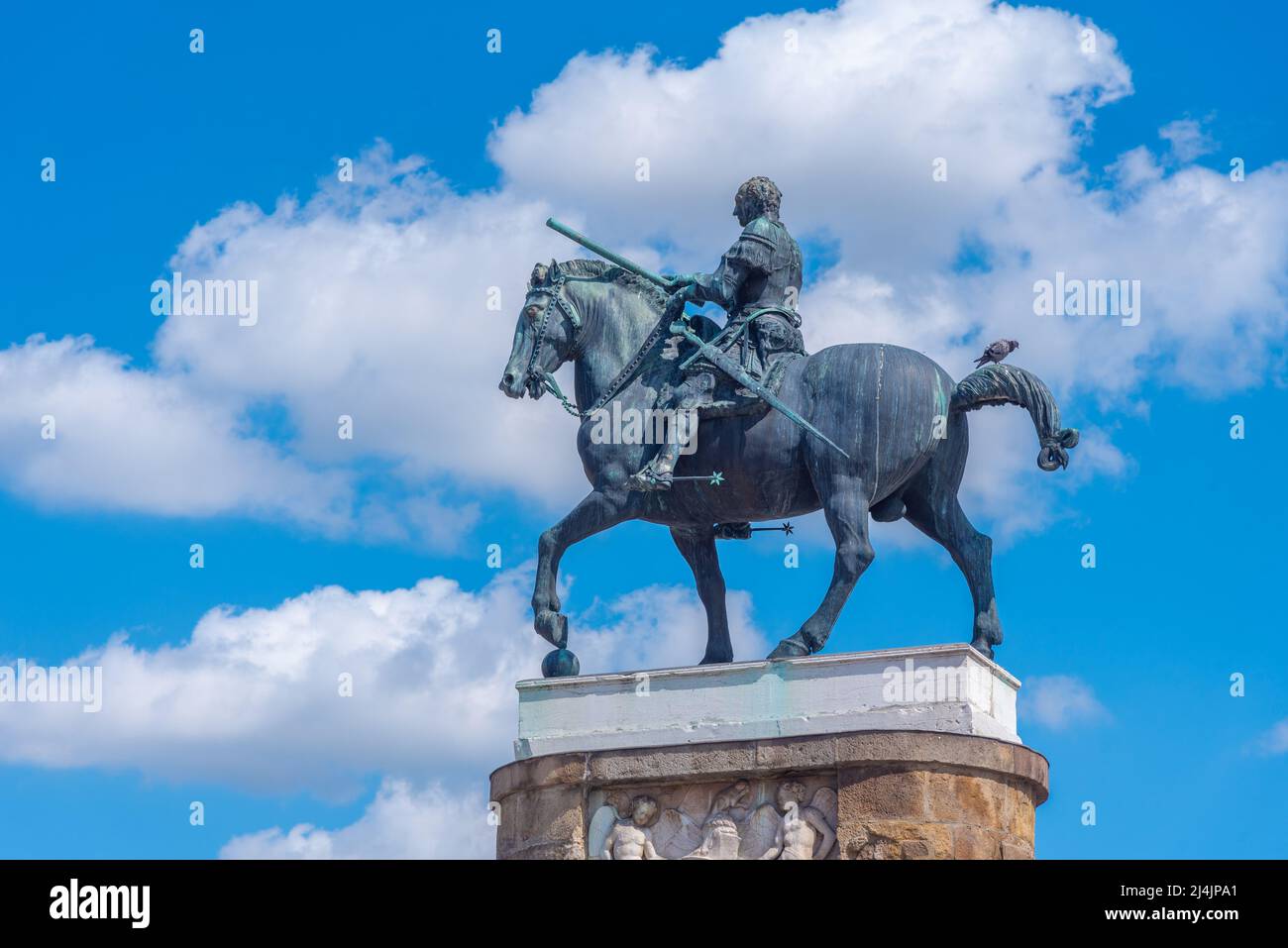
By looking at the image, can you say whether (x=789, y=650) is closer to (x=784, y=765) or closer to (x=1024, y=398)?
(x=784, y=765)

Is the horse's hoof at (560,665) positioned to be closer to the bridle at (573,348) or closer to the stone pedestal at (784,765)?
the stone pedestal at (784,765)

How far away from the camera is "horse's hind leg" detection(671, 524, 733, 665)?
2216cm

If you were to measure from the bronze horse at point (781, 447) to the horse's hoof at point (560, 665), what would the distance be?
0.04ft

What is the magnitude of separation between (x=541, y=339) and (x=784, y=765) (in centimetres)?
479

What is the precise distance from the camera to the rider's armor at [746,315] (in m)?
21.2

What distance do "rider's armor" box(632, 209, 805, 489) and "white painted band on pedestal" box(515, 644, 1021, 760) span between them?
6.16 feet

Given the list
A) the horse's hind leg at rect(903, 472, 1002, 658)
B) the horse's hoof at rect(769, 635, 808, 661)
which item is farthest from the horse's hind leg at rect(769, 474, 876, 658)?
the horse's hind leg at rect(903, 472, 1002, 658)

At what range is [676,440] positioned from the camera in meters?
21.2

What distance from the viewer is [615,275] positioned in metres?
22.4

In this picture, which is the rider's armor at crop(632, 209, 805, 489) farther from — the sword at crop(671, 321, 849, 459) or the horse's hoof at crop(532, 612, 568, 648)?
the horse's hoof at crop(532, 612, 568, 648)

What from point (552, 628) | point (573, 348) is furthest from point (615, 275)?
point (552, 628)
